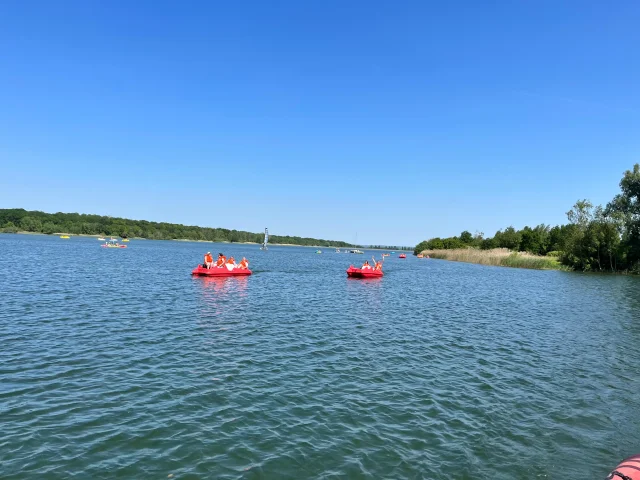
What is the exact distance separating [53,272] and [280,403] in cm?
3383

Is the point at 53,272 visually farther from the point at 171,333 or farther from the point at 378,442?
the point at 378,442

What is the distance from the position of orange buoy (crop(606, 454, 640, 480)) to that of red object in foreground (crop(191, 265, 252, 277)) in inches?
1341

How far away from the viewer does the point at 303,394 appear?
1020 cm

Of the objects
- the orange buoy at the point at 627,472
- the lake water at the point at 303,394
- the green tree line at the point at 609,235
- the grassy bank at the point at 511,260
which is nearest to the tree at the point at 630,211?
the green tree line at the point at 609,235

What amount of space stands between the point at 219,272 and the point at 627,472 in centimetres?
3458

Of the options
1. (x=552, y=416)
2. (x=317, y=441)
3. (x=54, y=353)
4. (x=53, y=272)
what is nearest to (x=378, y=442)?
(x=317, y=441)

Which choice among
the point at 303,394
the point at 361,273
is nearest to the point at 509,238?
the point at 361,273

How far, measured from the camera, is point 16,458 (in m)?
6.75

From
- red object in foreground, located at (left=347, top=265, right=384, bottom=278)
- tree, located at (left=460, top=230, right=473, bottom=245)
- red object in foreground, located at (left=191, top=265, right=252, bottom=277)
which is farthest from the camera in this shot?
tree, located at (left=460, top=230, right=473, bottom=245)

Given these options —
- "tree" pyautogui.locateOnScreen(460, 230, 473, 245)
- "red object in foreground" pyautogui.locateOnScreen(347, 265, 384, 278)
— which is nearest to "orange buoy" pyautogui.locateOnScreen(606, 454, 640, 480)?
"red object in foreground" pyautogui.locateOnScreen(347, 265, 384, 278)

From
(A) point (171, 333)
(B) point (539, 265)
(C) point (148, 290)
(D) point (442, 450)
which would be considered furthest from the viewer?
(B) point (539, 265)

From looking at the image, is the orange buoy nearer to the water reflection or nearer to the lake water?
the lake water

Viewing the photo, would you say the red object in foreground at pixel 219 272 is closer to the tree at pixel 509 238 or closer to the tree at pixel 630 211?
the tree at pixel 630 211

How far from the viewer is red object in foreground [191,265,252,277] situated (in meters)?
37.1
